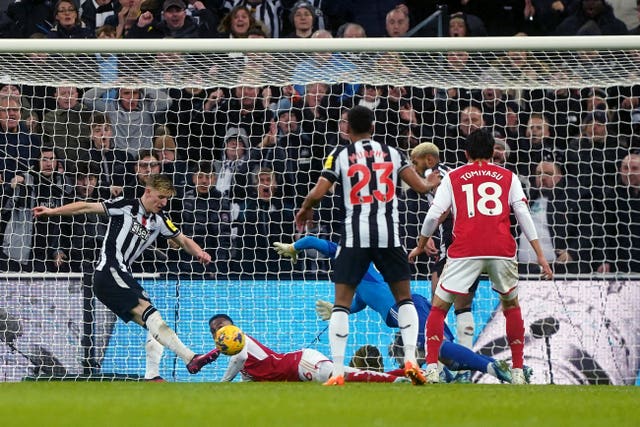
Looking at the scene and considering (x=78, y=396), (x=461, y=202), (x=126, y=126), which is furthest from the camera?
(x=126, y=126)

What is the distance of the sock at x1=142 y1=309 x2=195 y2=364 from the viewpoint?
1086 centimetres

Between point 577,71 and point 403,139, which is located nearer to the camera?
point 577,71

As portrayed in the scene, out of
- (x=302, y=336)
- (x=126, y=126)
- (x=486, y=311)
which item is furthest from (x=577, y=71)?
(x=126, y=126)

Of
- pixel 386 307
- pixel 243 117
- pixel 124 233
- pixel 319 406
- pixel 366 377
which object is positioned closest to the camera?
pixel 319 406

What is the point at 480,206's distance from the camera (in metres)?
9.25

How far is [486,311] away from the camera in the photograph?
1183cm

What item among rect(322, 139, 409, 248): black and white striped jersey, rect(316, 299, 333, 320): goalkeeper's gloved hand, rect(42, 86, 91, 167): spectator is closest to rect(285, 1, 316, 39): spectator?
rect(42, 86, 91, 167): spectator

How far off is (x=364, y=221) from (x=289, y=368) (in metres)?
1.76

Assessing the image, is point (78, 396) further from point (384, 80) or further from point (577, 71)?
point (577, 71)

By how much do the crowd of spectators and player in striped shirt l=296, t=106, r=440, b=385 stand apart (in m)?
2.83

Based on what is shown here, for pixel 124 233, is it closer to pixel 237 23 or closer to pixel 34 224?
pixel 34 224

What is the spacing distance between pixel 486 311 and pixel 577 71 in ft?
8.35

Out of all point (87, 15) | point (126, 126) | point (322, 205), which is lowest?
point (322, 205)

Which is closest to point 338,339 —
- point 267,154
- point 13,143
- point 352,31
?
point 267,154
